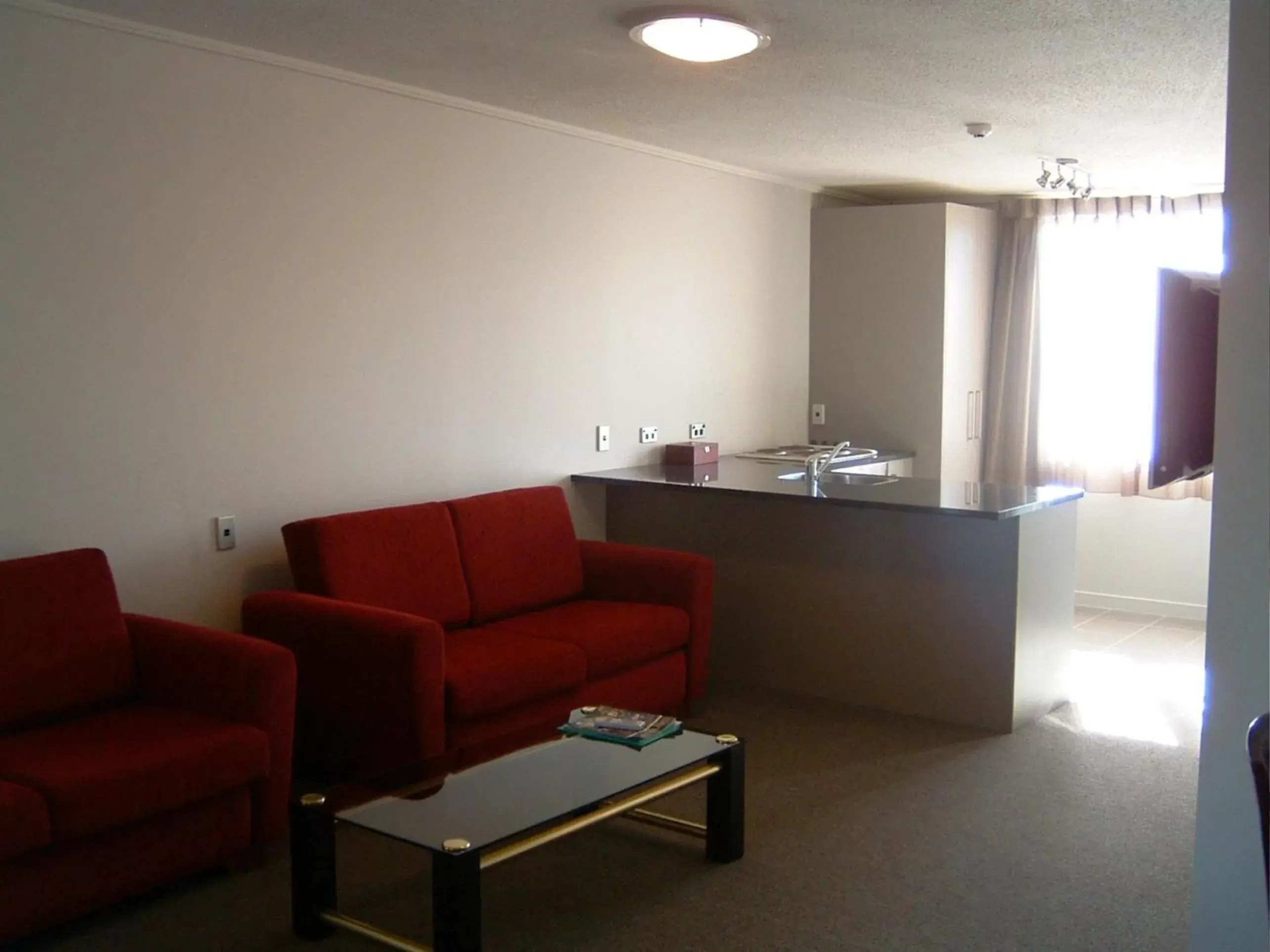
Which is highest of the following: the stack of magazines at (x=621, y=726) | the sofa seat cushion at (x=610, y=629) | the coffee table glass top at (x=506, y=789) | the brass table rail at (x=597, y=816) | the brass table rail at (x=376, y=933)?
the sofa seat cushion at (x=610, y=629)

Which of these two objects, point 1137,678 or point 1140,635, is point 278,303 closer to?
point 1137,678

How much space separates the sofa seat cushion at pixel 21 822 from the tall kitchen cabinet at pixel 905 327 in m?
5.05

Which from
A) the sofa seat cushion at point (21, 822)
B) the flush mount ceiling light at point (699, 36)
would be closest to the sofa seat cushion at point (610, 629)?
the sofa seat cushion at point (21, 822)

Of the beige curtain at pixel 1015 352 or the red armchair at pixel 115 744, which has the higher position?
the beige curtain at pixel 1015 352

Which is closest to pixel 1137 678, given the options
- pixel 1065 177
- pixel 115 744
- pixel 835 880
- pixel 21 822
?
pixel 1065 177

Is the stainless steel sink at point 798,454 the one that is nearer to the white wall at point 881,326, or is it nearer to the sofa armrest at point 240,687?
the white wall at point 881,326

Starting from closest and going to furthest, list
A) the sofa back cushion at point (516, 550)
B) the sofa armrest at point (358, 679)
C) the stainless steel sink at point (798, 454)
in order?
the sofa armrest at point (358, 679) → the sofa back cushion at point (516, 550) → the stainless steel sink at point (798, 454)

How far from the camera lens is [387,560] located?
4.16 metres

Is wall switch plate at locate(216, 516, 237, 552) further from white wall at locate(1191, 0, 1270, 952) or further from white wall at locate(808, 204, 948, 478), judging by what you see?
white wall at locate(808, 204, 948, 478)

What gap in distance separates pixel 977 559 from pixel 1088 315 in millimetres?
2902

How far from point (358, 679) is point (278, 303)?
4.34ft

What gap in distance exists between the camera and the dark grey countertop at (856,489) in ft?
14.7

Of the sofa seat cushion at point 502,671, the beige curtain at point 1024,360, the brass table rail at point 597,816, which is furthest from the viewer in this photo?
the beige curtain at point 1024,360

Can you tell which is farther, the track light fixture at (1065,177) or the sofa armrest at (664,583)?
the track light fixture at (1065,177)
